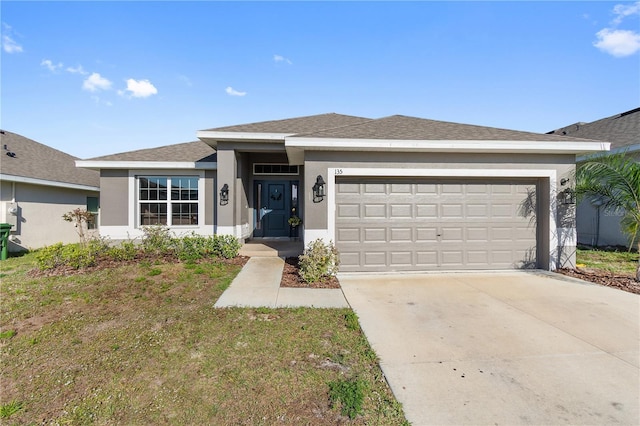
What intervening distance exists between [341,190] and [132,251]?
6203mm

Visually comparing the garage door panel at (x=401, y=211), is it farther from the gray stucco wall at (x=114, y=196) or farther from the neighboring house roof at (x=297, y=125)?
the gray stucco wall at (x=114, y=196)

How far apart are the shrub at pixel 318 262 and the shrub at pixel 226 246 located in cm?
280

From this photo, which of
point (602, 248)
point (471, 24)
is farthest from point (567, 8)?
point (602, 248)

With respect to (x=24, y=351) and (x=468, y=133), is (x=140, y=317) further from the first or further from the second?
(x=468, y=133)

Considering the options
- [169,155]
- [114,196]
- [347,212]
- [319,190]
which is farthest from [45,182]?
[347,212]

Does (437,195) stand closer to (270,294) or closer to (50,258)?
(270,294)

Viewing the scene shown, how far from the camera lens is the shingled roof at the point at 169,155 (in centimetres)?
942

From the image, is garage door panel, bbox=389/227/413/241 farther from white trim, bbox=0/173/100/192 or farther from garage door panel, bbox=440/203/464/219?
white trim, bbox=0/173/100/192

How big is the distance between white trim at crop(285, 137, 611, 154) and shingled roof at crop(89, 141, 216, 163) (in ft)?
15.2

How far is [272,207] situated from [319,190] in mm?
5113

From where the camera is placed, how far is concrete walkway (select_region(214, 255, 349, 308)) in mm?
4770

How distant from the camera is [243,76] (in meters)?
11.5

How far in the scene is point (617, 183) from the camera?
6.26 m

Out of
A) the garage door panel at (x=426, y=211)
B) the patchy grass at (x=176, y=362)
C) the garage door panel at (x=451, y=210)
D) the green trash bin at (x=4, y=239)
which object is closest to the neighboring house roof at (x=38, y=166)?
the green trash bin at (x=4, y=239)
